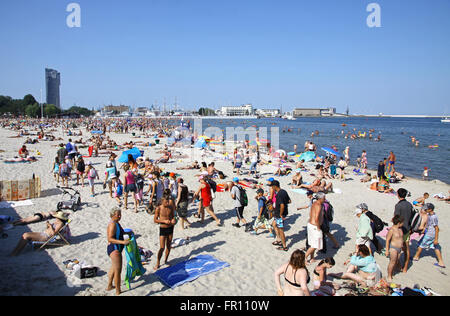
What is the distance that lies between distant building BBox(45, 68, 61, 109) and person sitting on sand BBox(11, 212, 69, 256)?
195 meters

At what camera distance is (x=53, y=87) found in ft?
600

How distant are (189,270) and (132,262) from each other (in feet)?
3.52

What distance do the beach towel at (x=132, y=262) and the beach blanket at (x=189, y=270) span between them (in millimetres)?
443

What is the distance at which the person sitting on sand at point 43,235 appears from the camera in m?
5.38

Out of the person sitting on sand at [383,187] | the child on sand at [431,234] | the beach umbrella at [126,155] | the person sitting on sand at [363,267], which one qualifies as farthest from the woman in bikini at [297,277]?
the beach umbrella at [126,155]

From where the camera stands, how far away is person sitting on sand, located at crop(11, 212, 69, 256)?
212 inches

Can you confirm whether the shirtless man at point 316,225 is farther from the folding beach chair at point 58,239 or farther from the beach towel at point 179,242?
the folding beach chair at point 58,239

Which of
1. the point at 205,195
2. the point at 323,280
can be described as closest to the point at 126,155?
the point at 205,195

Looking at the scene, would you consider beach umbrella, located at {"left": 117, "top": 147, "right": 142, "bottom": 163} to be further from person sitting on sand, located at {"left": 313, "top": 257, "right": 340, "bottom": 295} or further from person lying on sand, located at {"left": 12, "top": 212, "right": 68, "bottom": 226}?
person sitting on sand, located at {"left": 313, "top": 257, "right": 340, "bottom": 295}

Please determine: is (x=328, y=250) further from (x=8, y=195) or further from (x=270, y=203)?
(x=8, y=195)

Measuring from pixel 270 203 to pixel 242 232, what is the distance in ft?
3.75

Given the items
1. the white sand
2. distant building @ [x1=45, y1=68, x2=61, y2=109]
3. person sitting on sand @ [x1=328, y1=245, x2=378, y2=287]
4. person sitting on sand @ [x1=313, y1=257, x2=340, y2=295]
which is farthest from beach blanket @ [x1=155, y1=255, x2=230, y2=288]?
distant building @ [x1=45, y1=68, x2=61, y2=109]
